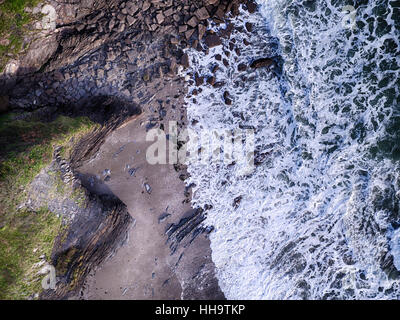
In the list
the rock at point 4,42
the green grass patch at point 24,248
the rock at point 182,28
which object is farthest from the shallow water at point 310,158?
the rock at point 4,42

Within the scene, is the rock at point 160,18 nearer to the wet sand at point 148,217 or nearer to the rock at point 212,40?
the rock at point 212,40

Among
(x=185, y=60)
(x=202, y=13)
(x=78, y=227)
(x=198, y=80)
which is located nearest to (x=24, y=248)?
(x=78, y=227)

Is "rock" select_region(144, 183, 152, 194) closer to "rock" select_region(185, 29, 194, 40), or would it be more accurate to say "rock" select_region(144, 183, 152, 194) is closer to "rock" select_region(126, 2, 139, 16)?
"rock" select_region(185, 29, 194, 40)

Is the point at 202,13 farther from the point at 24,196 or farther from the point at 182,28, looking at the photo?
the point at 24,196

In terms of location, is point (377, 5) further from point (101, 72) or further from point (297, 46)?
point (101, 72)

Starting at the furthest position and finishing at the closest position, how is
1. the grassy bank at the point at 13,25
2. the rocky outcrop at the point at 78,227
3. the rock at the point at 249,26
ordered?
the rock at the point at 249,26, the rocky outcrop at the point at 78,227, the grassy bank at the point at 13,25


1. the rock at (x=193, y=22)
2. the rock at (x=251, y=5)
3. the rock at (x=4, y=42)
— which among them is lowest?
the rock at (x=251, y=5)

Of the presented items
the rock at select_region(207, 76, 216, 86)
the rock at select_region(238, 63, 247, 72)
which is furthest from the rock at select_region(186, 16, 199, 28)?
the rock at select_region(238, 63, 247, 72)
